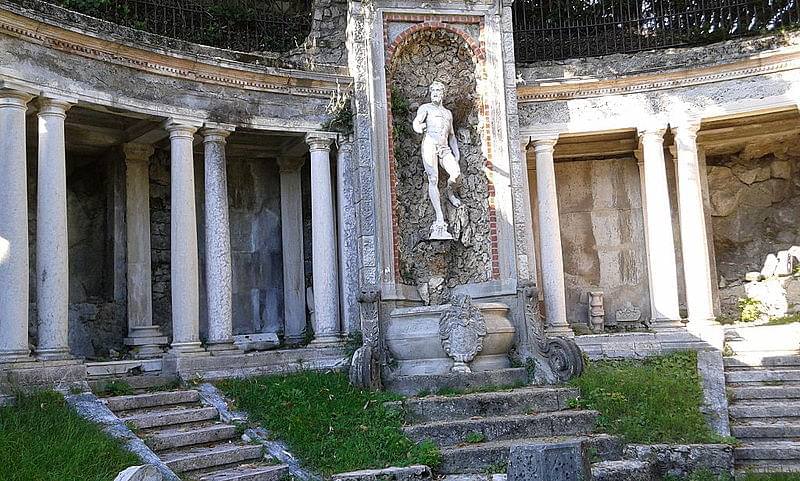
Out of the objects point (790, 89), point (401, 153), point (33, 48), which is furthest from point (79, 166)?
point (790, 89)

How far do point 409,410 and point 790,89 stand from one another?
9447mm

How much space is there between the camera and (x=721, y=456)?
9648 millimetres

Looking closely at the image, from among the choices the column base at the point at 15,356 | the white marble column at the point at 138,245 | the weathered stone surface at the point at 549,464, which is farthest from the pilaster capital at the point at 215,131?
the weathered stone surface at the point at 549,464

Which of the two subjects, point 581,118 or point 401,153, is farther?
point 581,118

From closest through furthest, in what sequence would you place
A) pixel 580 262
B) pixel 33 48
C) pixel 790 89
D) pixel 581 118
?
pixel 33 48 → pixel 790 89 → pixel 581 118 → pixel 580 262

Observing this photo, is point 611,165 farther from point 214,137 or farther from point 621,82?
point 214,137

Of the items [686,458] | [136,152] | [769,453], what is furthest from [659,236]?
[136,152]

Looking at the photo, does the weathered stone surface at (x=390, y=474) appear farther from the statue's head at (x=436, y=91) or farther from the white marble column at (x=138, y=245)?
the statue's head at (x=436, y=91)

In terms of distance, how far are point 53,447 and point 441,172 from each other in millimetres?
8096

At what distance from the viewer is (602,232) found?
17875mm

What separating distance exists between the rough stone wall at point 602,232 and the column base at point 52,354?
Answer: 34.0 feet

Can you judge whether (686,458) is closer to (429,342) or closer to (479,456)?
(479,456)

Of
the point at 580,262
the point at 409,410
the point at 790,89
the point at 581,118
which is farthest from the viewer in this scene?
the point at 580,262

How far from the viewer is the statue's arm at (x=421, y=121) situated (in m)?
14.1
